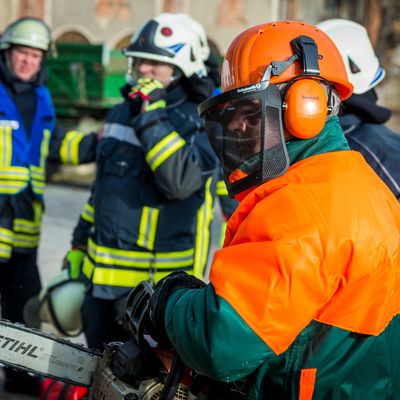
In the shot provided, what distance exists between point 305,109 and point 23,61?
Result: 8.67 feet

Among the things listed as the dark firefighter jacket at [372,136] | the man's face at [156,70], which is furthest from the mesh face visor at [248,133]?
the man's face at [156,70]

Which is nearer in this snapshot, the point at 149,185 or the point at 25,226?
the point at 149,185

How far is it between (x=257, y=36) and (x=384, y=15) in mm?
19543

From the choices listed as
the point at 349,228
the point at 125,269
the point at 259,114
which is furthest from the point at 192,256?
the point at 349,228

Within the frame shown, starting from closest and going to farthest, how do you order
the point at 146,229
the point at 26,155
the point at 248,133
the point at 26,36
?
1. the point at 248,133
2. the point at 146,229
3. the point at 26,155
4. the point at 26,36

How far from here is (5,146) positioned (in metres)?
3.77

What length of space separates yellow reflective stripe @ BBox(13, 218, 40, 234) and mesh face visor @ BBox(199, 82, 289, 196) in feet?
6.96

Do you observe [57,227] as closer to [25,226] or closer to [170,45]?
Result: [25,226]

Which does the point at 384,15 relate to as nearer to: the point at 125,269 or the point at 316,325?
the point at 125,269

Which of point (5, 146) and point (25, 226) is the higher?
point (5, 146)

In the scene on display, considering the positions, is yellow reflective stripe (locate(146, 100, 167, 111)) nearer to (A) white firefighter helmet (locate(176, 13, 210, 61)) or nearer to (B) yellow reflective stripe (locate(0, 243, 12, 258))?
(A) white firefighter helmet (locate(176, 13, 210, 61))

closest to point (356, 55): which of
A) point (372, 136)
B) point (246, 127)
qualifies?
point (372, 136)

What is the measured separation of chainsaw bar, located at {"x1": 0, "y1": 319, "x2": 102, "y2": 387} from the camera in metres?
2.18

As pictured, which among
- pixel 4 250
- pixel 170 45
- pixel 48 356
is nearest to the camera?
pixel 48 356
